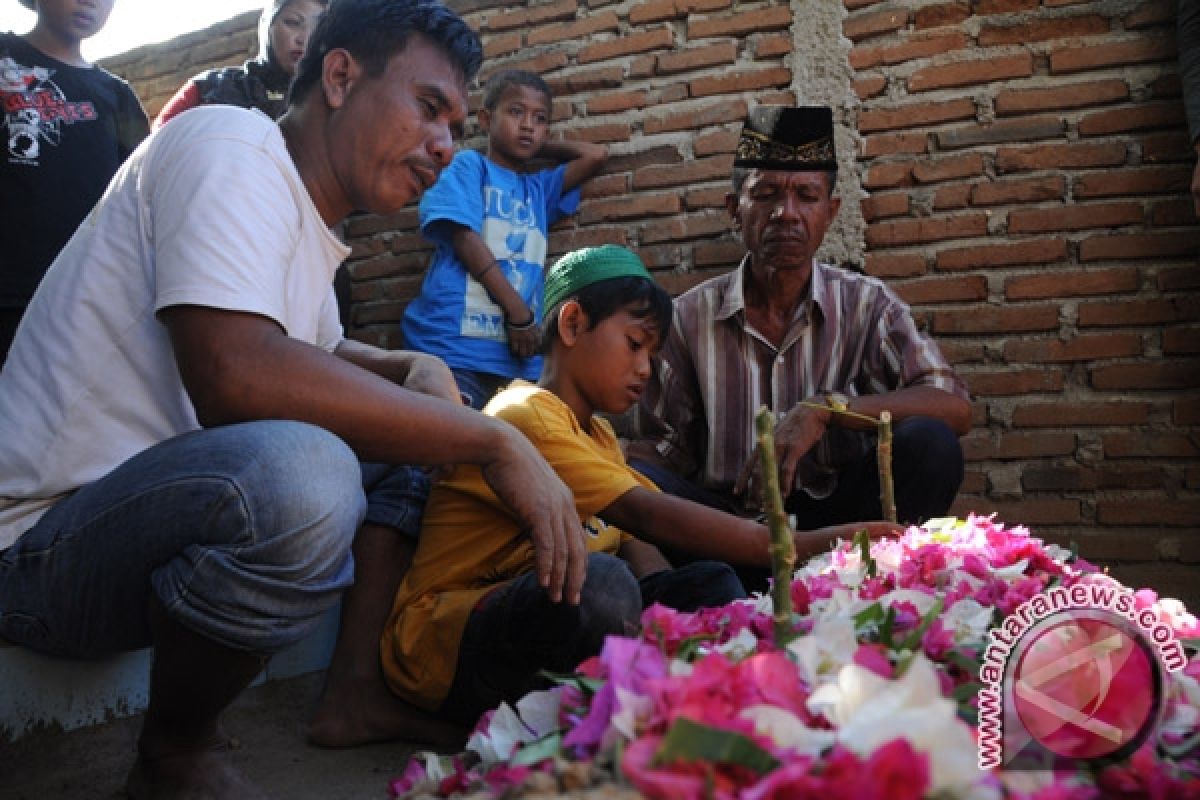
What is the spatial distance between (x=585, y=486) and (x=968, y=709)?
1.28 m

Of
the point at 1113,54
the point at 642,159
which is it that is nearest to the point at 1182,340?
the point at 1113,54

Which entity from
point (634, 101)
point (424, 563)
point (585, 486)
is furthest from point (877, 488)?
point (634, 101)

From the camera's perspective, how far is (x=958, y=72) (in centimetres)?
366

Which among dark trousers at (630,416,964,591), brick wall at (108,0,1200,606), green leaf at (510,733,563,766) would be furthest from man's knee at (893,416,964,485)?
green leaf at (510,733,563,766)

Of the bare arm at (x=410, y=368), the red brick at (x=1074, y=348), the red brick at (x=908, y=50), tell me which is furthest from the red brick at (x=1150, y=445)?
the bare arm at (x=410, y=368)

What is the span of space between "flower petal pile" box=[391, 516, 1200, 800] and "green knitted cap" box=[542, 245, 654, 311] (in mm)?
1398

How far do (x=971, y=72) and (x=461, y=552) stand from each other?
266 centimetres

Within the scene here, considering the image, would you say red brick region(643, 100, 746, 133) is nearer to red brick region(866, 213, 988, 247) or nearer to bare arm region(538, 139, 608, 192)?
bare arm region(538, 139, 608, 192)

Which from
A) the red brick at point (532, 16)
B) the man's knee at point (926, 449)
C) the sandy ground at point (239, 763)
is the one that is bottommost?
the sandy ground at point (239, 763)

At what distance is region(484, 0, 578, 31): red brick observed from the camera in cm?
431

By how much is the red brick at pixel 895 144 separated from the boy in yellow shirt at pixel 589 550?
160 centimetres

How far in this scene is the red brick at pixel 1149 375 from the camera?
3381 mm

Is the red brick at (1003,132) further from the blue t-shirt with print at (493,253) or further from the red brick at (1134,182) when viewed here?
the blue t-shirt with print at (493,253)

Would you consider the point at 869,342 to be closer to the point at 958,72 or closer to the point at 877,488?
the point at 877,488
